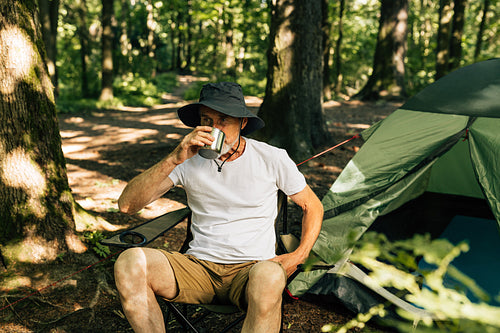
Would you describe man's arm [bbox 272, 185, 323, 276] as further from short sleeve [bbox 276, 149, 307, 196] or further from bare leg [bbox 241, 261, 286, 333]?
bare leg [bbox 241, 261, 286, 333]

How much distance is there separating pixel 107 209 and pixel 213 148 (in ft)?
9.40

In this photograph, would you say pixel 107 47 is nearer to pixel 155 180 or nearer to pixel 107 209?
pixel 107 209

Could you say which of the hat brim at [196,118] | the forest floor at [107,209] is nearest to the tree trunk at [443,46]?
the forest floor at [107,209]

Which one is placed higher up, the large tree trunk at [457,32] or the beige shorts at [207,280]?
the large tree trunk at [457,32]

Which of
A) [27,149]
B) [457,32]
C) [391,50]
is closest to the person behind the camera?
[27,149]

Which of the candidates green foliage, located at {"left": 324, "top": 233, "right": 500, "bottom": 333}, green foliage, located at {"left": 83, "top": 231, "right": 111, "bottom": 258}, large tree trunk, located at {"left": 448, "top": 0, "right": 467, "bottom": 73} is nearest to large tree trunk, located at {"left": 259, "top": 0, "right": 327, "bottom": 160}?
green foliage, located at {"left": 83, "top": 231, "right": 111, "bottom": 258}

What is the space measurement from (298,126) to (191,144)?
397 centimetres

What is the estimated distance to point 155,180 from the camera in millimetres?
2277

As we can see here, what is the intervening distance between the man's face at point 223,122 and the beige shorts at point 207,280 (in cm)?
68

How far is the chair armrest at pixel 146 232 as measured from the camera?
2279 millimetres

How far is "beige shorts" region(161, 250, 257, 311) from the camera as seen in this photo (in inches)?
85.5

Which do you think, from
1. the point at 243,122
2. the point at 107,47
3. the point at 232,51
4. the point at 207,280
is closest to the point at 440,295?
the point at 207,280

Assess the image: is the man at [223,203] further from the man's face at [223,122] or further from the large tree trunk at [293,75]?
the large tree trunk at [293,75]

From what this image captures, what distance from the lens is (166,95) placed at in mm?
18000
